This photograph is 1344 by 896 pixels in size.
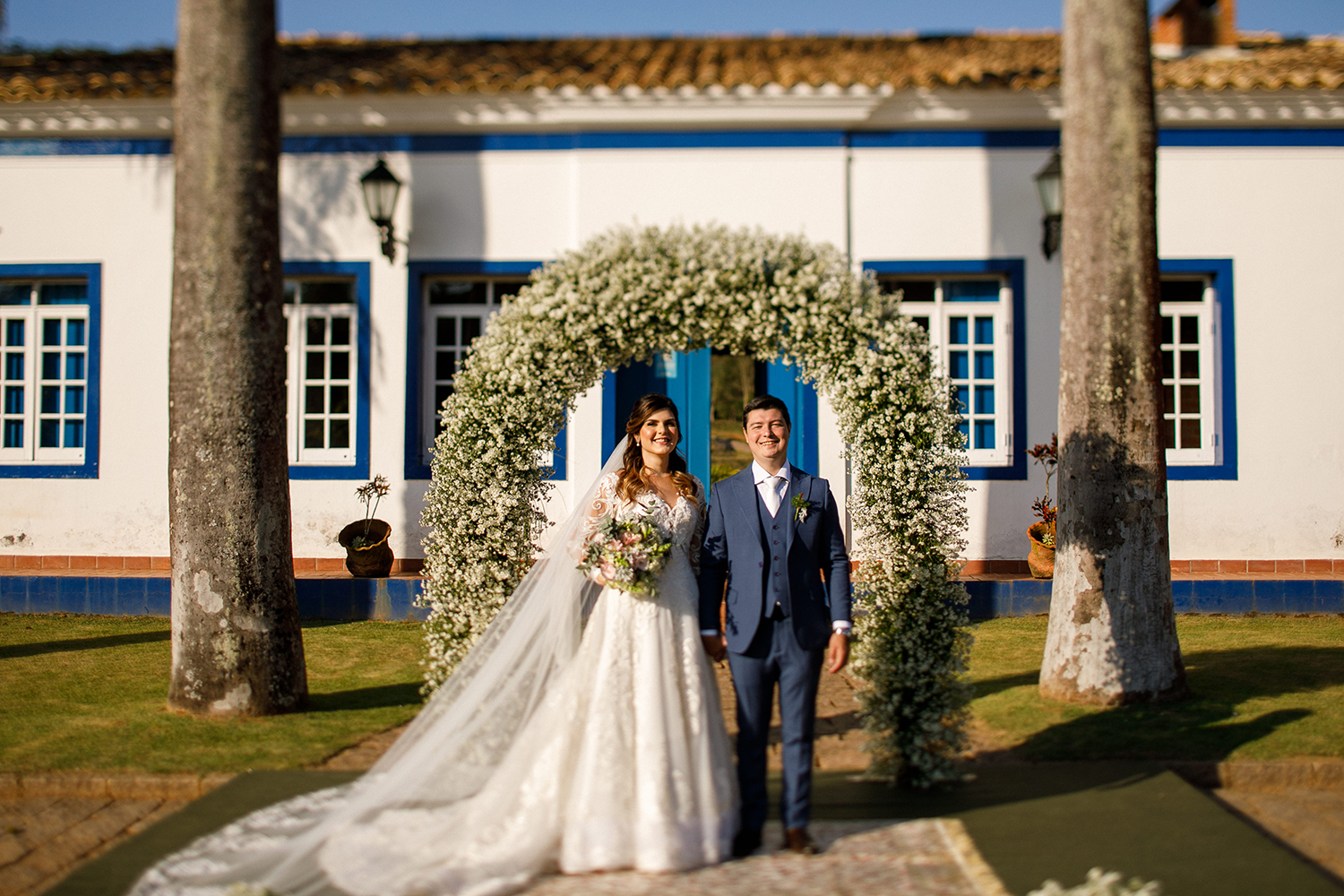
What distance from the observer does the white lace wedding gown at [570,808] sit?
3.61 meters

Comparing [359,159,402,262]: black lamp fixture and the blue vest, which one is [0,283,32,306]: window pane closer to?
[359,159,402,262]: black lamp fixture

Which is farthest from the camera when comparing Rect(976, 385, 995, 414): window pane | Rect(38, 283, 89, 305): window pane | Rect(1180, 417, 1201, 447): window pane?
Rect(38, 283, 89, 305): window pane

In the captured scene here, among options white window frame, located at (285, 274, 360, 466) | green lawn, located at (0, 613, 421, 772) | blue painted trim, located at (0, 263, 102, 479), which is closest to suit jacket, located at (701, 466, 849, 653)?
green lawn, located at (0, 613, 421, 772)

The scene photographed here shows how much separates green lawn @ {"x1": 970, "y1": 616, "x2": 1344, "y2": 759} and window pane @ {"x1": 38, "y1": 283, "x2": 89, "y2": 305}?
32.1ft

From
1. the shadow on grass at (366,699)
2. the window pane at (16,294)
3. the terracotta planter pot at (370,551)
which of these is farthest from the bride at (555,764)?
the window pane at (16,294)

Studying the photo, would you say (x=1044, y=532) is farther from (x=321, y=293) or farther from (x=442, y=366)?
(x=321, y=293)

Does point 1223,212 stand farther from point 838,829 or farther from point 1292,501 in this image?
point 838,829

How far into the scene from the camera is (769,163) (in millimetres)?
9867


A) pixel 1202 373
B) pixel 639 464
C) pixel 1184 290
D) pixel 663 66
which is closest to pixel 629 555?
pixel 639 464

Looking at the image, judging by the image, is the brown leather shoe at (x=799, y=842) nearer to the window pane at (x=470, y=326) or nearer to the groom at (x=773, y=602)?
the groom at (x=773, y=602)

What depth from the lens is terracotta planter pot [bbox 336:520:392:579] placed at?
9.23 meters

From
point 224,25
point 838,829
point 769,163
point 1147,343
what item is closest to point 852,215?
point 769,163

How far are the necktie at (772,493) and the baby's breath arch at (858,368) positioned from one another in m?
0.92

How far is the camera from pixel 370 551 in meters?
9.22
